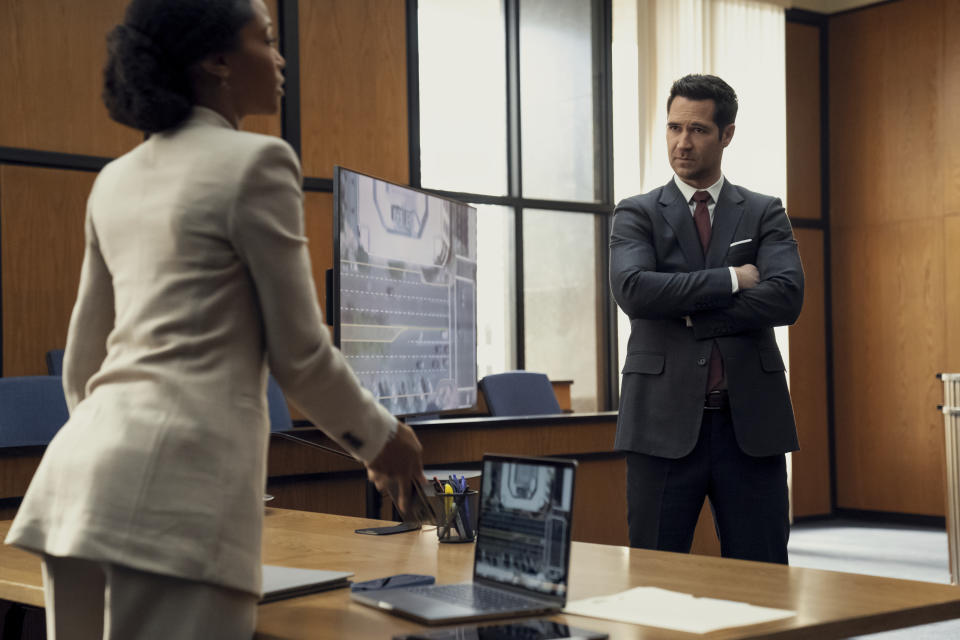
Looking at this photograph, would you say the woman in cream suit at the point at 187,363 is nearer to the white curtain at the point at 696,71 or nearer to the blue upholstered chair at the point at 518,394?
the blue upholstered chair at the point at 518,394

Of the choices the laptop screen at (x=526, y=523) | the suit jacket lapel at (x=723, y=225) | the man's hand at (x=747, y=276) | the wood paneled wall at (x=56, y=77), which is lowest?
the laptop screen at (x=526, y=523)

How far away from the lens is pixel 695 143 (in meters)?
2.79

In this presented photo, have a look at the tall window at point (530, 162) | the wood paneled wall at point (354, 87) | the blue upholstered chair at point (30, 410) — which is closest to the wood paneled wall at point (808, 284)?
the tall window at point (530, 162)

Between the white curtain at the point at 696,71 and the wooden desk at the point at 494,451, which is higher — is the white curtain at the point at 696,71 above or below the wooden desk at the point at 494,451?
above

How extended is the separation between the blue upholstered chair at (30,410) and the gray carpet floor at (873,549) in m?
3.47

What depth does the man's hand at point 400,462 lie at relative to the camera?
1.35 m

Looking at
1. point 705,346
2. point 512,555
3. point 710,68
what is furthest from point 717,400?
point 710,68

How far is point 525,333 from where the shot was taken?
22.8 ft

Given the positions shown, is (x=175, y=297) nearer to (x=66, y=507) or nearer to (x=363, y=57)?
(x=66, y=507)

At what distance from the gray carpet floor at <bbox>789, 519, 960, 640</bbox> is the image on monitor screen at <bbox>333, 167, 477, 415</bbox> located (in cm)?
235

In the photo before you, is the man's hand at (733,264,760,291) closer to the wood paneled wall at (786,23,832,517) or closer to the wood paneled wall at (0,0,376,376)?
the wood paneled wall at (0,0,376,376)

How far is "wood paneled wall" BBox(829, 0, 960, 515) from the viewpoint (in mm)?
7559

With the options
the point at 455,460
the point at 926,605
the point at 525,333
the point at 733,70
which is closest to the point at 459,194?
the point at 525,333

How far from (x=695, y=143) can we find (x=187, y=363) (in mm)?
1852
